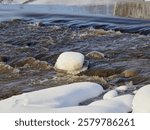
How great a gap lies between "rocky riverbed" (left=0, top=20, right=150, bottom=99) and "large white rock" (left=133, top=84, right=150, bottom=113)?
1217 mm

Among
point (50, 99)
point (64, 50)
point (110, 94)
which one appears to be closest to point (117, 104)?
point (110, 94)

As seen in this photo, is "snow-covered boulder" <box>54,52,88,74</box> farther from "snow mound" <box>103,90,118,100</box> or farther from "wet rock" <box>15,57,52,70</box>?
"snow mound" <box>103,90,118,100</box>

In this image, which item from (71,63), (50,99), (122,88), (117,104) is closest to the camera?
(117,104)

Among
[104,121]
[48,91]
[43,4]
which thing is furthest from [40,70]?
[43,4]

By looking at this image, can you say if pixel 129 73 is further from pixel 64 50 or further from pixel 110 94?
pixel 64 50

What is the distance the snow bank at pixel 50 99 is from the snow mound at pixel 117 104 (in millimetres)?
454

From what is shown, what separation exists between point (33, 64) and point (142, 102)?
3.97 metres

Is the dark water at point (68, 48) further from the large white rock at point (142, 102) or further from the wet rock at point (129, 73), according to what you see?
the large white rock at point (142, 102)

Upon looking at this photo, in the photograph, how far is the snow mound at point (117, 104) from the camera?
194 inches

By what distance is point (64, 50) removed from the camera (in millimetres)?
9656

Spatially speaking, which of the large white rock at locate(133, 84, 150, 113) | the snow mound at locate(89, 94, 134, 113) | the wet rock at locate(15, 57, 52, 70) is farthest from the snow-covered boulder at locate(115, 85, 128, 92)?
the wet rock at locate(15, 57, 52, 70)

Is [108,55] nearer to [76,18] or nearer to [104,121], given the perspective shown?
[104,121]

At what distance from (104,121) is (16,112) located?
41.3 inches

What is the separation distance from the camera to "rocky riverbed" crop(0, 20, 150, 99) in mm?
7118
